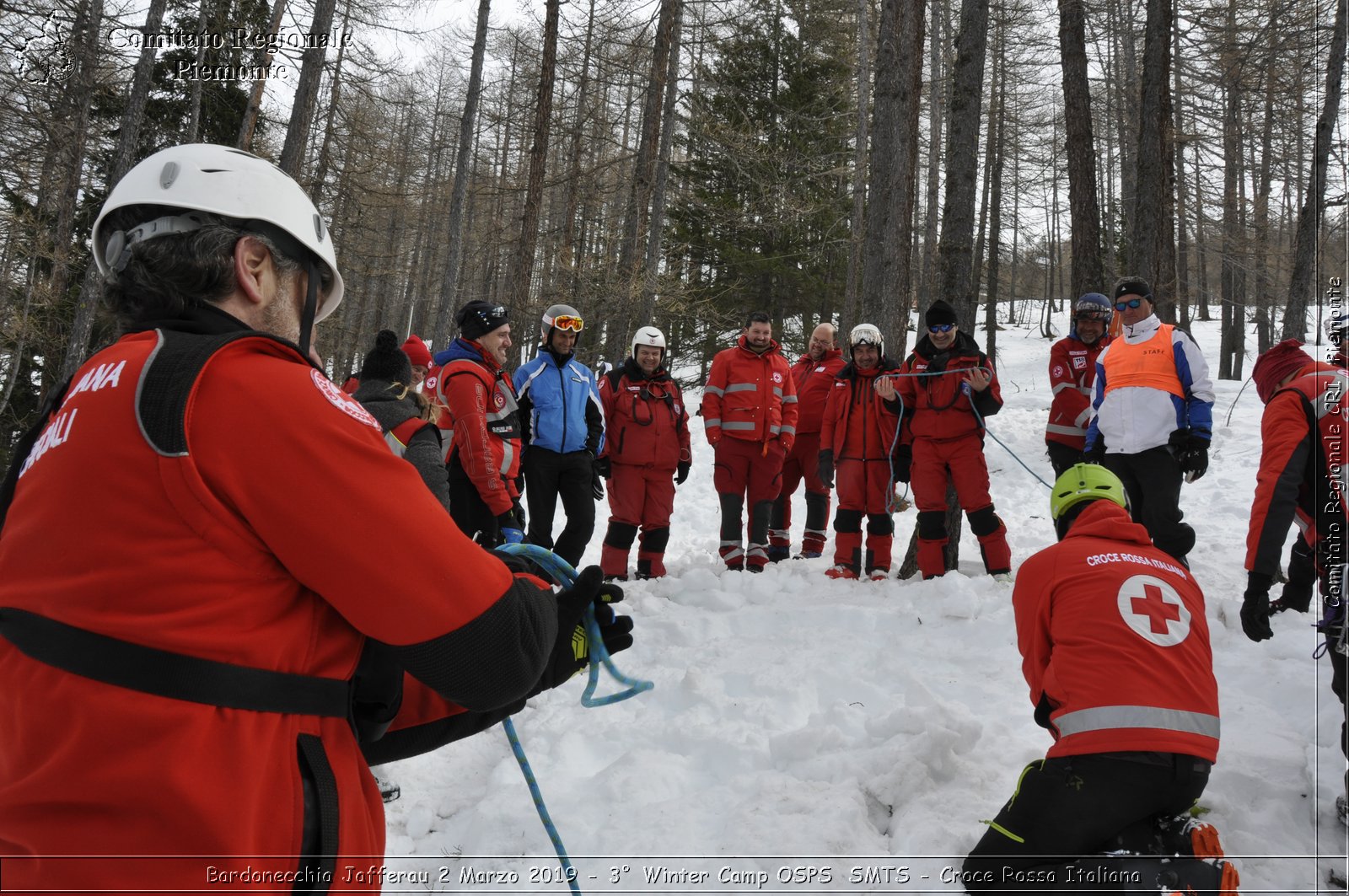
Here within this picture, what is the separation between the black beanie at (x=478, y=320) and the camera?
5.94 m

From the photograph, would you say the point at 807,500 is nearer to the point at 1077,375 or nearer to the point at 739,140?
the point at 1077,375

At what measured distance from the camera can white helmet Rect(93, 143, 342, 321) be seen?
148 cm

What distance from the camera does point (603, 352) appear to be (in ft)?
68.3

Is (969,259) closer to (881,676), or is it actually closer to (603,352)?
(881,676)

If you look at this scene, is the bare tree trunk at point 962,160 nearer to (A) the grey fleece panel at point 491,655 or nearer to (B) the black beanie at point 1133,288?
(B) the black beanie at point 1133,288

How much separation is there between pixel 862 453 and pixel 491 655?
6.62 meters

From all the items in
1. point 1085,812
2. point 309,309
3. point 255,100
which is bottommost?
point 1085,812

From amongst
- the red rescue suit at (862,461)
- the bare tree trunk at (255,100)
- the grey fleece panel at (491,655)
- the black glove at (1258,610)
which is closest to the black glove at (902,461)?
the red rescue suit at (862,461)

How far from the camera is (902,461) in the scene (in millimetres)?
7484

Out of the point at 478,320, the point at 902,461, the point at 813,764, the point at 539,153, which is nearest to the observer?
the point at 813,764

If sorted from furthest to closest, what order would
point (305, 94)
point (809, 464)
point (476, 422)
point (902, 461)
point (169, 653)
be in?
point (305, 94)
point (809, 464)
point (902, 461)
point (476, 422)
point (169, 653)

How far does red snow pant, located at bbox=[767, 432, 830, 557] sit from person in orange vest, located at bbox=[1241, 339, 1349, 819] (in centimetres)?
497

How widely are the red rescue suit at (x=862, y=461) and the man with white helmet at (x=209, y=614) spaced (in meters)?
6.49

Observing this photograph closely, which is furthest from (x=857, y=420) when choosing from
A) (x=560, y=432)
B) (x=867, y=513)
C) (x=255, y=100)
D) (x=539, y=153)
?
(x=255, y=100)
